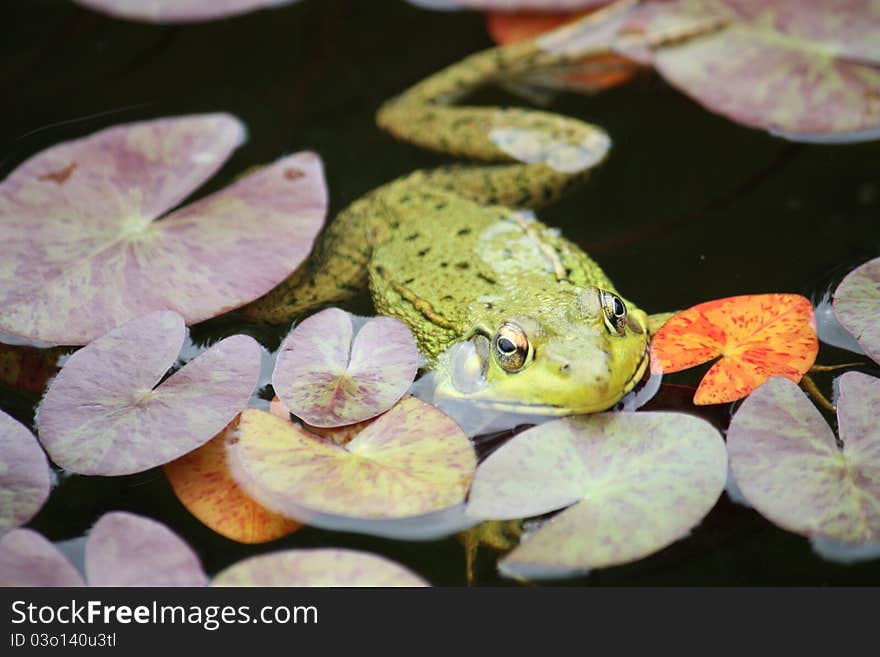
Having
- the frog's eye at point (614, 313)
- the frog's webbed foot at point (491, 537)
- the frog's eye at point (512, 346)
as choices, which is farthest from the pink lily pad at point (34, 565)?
the frog's eye at point (614, 313)

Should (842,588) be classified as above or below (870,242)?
below

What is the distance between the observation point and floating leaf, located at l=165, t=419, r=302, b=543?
7.45 ft

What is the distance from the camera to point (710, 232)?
3270 millimetres

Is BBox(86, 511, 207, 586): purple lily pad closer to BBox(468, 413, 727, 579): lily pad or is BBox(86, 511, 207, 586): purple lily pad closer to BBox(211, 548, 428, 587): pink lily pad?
BBox(211, 548, 428, 587): pink lily pad

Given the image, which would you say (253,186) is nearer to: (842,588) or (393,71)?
(393,71)

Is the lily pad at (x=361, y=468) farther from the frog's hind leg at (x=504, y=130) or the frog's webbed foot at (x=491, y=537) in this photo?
the frog's hind leg at (x=504, y=130)

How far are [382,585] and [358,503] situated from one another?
22cm

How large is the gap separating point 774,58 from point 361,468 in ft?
8.54

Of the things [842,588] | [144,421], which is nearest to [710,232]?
[842,588]

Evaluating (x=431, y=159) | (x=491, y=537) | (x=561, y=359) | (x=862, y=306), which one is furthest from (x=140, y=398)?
(x=862, y=306)

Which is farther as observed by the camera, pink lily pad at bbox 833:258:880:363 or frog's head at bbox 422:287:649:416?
pink lily pad at bbox 833:258:880:363

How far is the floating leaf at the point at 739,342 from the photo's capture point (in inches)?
97.4

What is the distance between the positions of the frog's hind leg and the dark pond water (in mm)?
94

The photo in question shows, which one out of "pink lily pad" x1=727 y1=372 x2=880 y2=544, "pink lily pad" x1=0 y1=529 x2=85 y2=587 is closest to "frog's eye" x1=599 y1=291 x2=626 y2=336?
"pink lily pad" x1=727 y1=372 x2=880 y2=544
